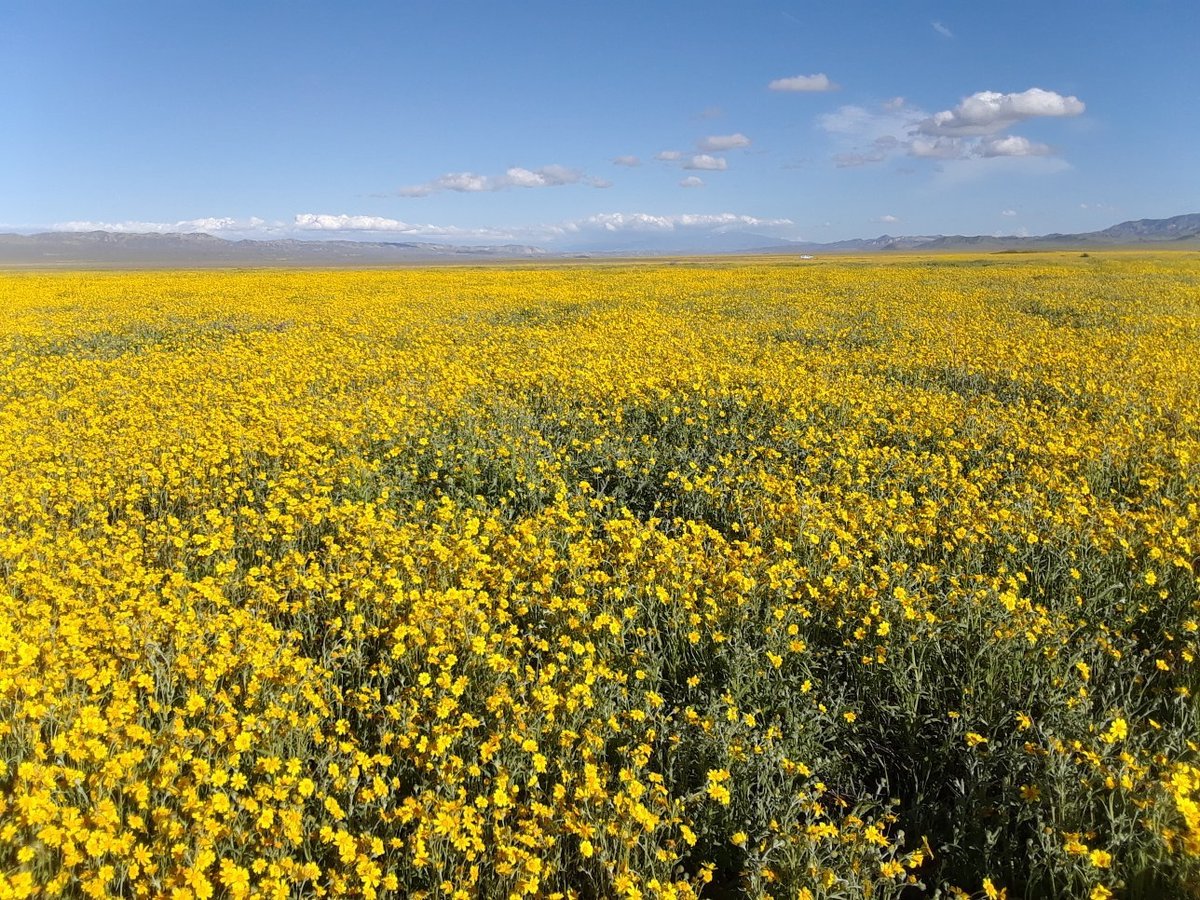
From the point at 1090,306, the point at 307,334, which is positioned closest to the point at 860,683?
the point at 307,334

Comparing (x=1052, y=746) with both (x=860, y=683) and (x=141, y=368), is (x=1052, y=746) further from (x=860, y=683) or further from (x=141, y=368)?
(x=141, y=368)

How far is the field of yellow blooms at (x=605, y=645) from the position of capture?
2705 millimetres

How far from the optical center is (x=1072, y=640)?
4078 millimetres

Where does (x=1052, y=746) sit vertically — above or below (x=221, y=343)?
below

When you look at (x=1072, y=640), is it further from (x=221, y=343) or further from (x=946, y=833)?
(x=221, y=343)

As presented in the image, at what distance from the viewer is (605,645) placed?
4.06 meters

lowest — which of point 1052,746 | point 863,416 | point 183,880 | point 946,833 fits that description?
point 946,833

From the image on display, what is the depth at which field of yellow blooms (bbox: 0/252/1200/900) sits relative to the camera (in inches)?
106

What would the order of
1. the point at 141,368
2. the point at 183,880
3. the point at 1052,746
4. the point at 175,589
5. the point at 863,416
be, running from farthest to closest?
1. the point at 141,368
2. the point at 863,416
3. the point at 175,589
4. the point at 1052,746
5. the point at 183,880

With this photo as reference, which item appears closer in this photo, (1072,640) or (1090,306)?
(1072,640)

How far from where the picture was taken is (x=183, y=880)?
2.53m

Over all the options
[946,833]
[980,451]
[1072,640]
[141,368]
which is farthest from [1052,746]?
[141,368]

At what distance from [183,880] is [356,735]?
103 centimetres

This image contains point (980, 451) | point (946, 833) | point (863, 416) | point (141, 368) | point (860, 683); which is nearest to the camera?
point (946, 833)
